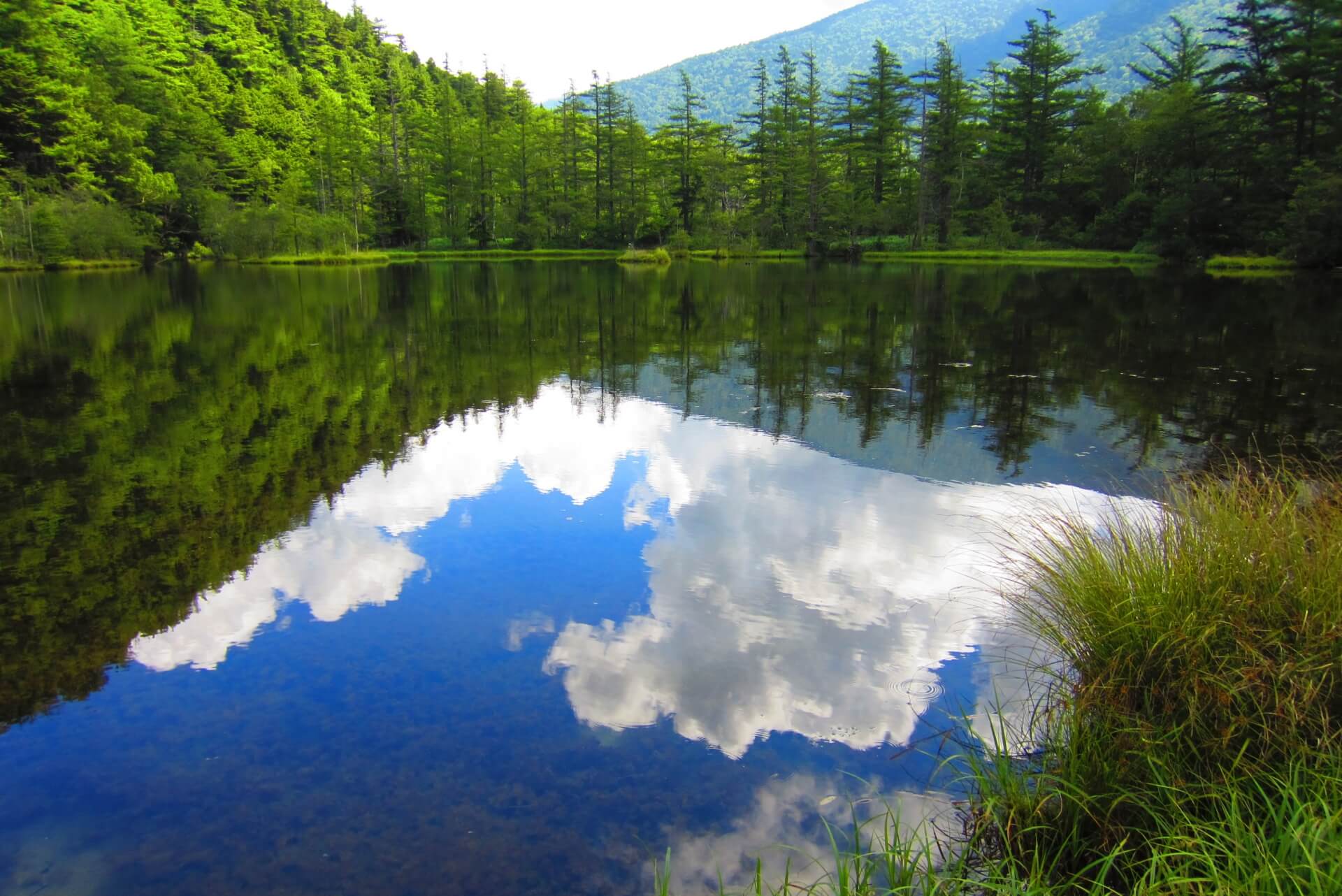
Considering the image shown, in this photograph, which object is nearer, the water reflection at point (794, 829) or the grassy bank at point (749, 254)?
the water reflection at point (794, 829)

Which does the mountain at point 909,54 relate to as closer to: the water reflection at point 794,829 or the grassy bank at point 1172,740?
the grassy bank at point 1172,740

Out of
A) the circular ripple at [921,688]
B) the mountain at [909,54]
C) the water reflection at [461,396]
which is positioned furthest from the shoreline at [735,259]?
the mountain at [909,54]

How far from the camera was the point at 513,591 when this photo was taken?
5.14 m

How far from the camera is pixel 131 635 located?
461 centimetres

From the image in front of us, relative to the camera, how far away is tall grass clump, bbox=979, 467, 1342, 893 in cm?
247

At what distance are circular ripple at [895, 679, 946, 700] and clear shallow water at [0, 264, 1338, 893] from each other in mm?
95

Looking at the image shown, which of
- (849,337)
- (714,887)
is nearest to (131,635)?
(714,887)

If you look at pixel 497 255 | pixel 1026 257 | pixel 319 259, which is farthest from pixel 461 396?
pixel 497 255

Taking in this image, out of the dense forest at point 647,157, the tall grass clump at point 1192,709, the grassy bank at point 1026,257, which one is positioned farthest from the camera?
the grassy bank at point 1026,257

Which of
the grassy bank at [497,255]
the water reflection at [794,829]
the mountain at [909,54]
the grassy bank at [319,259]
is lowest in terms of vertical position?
the water reflection at [794,829]

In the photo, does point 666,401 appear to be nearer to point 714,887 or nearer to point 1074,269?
point 714,887

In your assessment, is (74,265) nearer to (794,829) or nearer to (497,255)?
(497,255)

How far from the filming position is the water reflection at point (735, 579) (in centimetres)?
397

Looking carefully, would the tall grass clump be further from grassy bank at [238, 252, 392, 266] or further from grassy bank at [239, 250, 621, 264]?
grassy bank at [239, 250, 621, 264]
